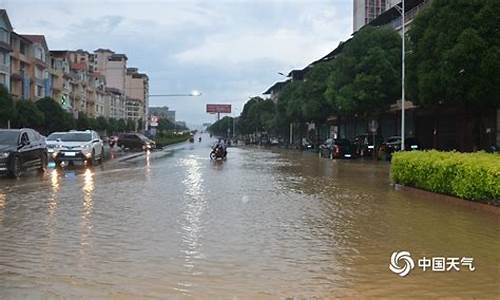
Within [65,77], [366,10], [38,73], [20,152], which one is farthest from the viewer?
[366,10]

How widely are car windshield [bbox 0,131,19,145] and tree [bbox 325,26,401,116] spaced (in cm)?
2440

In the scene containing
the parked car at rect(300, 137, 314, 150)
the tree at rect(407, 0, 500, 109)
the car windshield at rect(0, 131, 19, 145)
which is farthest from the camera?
the parked car at rect(300, 137, 314, 150)

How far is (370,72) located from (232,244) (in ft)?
107

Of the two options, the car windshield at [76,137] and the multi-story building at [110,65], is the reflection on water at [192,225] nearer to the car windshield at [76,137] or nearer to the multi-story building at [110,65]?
the car windshield at [76,137]

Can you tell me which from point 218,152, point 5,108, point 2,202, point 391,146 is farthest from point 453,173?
point 5,108

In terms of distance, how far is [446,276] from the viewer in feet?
21.7

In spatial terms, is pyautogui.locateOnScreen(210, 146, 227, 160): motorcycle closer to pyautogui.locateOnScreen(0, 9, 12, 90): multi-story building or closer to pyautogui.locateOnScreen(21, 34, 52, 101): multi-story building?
pyautogui.locateOnScreen(0, 9, 12, 90): multi-story building

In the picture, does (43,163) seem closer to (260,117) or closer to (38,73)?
(38,73)

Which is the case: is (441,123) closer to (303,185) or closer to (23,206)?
(303,185)

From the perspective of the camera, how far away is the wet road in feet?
19.9

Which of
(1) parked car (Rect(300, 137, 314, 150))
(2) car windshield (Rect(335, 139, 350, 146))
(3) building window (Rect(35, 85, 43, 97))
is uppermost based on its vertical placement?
(3) building window (Rect(35, 85, 43, 97))

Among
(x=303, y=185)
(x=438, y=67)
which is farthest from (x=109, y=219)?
(x=438, y=67)

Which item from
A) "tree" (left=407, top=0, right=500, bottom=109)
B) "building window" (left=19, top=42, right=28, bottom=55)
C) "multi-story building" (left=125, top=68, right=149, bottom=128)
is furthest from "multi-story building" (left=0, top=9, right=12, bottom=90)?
"multi-story building" (left=125, top=68, right=149, bottom=128)

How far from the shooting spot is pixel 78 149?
25891 mm
